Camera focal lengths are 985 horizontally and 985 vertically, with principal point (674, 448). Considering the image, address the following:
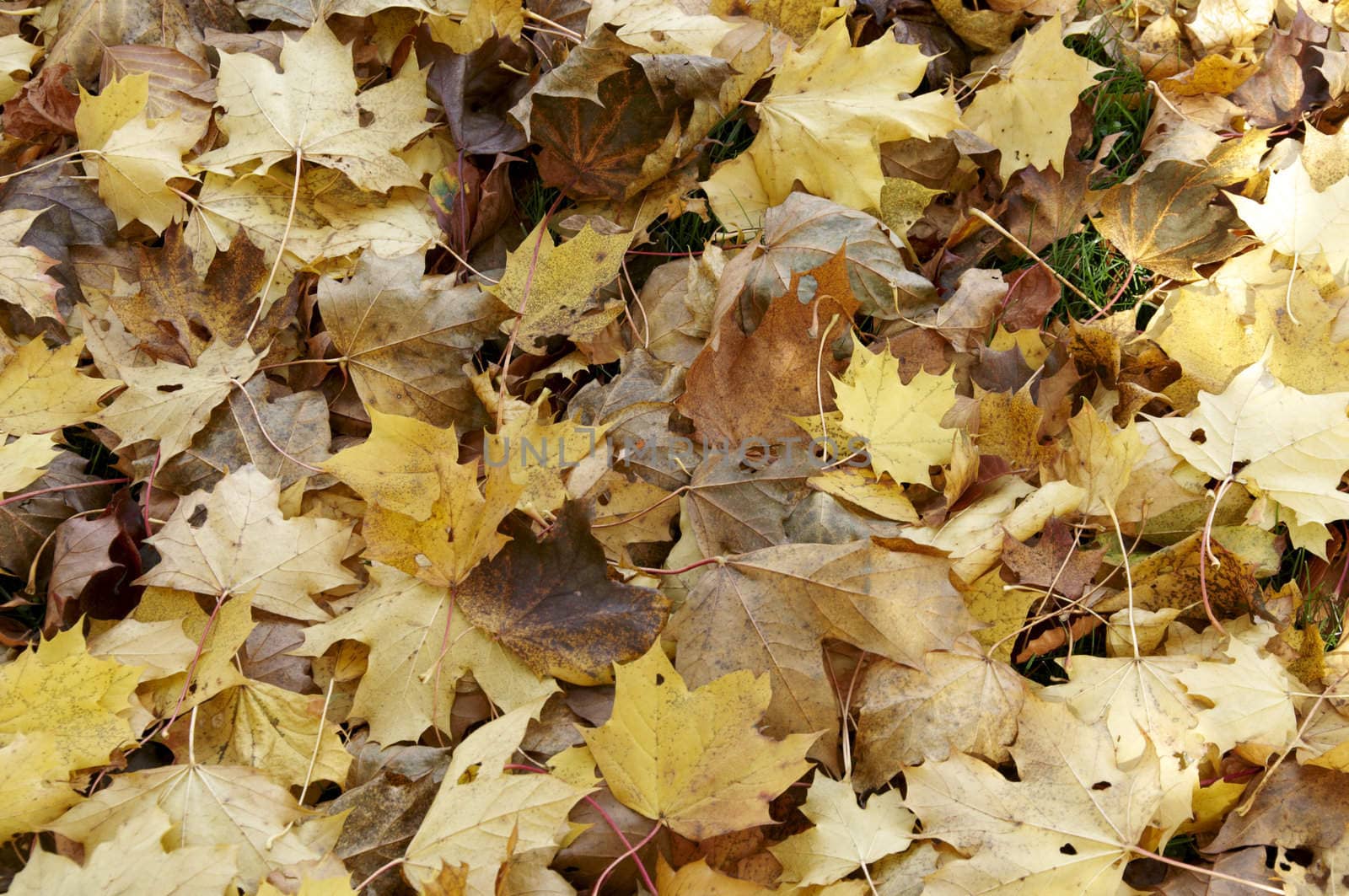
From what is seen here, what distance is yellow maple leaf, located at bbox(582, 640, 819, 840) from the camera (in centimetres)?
105

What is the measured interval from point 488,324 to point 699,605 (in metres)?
0.55

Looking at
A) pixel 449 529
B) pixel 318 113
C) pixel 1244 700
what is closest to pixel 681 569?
pixel 449 529

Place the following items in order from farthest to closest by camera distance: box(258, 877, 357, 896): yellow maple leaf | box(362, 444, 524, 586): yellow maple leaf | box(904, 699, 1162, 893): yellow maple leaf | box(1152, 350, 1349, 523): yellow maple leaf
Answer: box(1152, 350, 1349, 523): yellow maple leaf
box(362, 444, 524, 586): yellow maple leaf
box(904, 699, 1162, 893): yellow maple leaf
box(258, 877, 357, 896): yellow maple leaf

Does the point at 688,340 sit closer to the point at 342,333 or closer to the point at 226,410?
the point at 342,333

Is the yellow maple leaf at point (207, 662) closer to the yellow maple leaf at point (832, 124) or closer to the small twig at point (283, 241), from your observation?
the small twig at point (283, 241)

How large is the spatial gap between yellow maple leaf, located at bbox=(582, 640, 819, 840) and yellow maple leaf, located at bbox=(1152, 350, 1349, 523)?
690mm

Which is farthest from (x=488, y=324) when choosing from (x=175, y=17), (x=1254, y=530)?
(x=1254, y=530)

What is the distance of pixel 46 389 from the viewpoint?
1.37 meters

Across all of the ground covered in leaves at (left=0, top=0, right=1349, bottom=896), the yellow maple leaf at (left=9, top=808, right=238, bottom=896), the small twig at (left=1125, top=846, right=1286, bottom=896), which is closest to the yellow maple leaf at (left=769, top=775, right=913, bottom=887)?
the ground covered in leaves at (left=0, top=0, right=1349, bottom=896)

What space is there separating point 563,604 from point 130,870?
519mm

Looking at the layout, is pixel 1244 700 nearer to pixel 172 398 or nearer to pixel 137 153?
pixel 172 398

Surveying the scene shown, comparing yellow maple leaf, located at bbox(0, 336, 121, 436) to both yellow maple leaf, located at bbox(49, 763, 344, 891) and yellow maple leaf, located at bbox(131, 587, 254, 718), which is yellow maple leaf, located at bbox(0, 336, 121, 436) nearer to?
yellow maple leaf, located at bbox(131, 587, 254, 718)

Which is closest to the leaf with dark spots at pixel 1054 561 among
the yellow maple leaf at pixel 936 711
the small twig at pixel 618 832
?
the yellow maple leaf at pixel 936 711

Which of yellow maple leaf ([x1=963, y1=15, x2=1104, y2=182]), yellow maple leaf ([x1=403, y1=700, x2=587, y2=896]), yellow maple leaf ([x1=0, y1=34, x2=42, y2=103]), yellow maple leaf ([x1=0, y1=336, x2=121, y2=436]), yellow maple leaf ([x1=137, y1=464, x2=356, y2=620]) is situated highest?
yellow maple leaf ([x1=0, y1=34, x2=42, y2=103])
